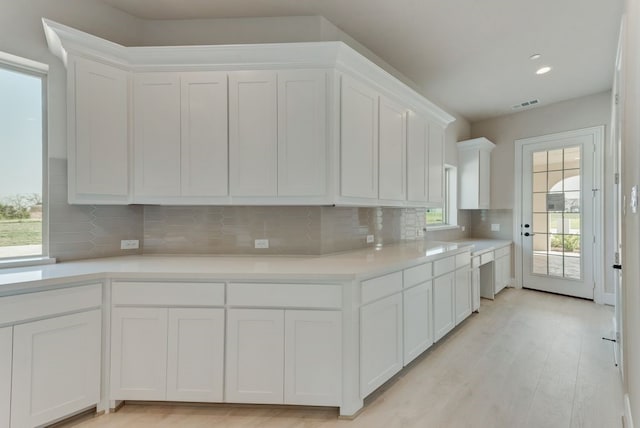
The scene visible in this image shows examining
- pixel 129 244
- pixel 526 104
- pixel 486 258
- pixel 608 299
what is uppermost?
pixel 526 104

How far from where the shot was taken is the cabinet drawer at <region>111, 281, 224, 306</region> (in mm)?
1902

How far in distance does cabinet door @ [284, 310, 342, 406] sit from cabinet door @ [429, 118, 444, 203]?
2281 millimetres

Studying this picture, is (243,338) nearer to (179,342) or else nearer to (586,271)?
(179,342)

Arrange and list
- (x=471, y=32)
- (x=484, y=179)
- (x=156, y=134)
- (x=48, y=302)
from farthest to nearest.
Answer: (x=484, y=179) < (x=471, y=32) < (x=156, y=134) < (x=48, y=302)

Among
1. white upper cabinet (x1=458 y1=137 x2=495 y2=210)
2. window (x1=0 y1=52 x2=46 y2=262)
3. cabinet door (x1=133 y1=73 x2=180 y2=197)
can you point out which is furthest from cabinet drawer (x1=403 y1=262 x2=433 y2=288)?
white upper cabinet (x1=458 y1=137 x2=495 y2=210)

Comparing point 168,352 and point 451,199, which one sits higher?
point 451,199

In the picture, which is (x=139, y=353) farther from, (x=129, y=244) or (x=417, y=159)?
(x=417, y=159)

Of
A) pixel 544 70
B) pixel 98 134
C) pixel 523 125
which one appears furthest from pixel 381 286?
pixel 523 125

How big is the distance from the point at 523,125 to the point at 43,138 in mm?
6275

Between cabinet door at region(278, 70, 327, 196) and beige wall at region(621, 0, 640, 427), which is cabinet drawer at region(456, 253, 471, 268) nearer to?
beige wall at region(621, 0, 640, 427)

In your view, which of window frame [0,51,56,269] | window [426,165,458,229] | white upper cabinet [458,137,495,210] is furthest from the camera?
window [426,165,458,229]

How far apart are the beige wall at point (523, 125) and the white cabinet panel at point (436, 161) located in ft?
7.31

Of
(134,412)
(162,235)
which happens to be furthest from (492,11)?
(134,412)

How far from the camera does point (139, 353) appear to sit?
192 centimetres
